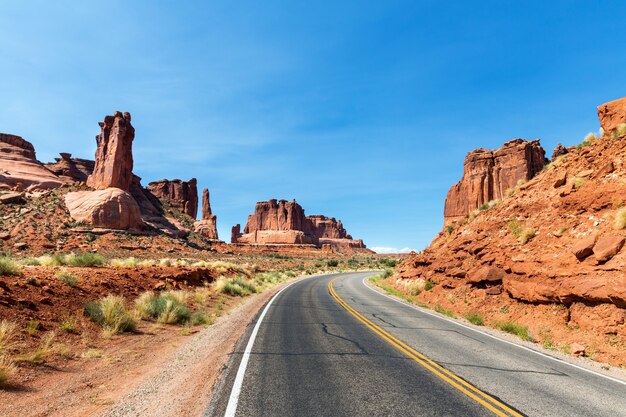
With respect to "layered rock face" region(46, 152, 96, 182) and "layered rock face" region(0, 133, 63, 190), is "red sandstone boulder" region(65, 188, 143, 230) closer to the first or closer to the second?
"layered rock face" region(0, 133, 63, 190)

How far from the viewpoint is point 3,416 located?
16.8 ft

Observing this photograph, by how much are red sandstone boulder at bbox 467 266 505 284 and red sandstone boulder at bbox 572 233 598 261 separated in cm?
368

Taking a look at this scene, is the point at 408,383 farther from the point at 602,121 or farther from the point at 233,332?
the point at 602,121

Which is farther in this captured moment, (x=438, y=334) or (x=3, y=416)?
(x=438, y=334)

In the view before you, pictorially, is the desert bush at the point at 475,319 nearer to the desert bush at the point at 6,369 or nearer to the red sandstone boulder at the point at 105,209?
the desert bush at the point at 6,369

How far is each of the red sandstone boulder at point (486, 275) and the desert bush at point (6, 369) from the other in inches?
661

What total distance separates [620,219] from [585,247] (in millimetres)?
1446

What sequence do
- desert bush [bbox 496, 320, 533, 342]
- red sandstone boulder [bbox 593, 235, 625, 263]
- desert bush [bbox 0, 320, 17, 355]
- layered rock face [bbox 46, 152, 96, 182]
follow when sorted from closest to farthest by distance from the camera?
desert bush [bbox 0, 320, 17, 355] → red sandstone boulder [bbox 593, 235, 625, 263] → desert bush [bbox 496, 320, 533, 342] → layered rock face [bbox 46, 152, 96, 182]

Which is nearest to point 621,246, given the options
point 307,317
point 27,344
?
point 307,317

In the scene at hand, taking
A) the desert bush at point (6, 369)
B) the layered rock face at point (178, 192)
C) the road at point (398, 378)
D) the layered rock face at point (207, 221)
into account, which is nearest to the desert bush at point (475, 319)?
the road at point (398, 378)

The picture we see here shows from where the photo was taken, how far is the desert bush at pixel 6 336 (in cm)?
686

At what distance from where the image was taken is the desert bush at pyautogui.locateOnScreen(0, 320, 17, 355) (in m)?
6.86

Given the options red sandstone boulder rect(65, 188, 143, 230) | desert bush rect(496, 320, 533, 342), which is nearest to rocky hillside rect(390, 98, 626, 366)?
desert bush rect(496, 320, 533, 342)

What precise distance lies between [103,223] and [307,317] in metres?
50.1
